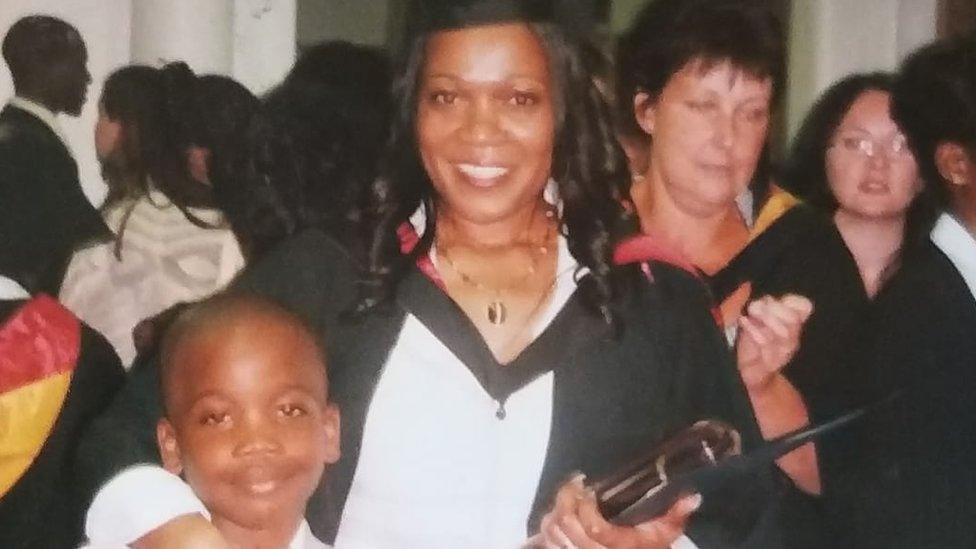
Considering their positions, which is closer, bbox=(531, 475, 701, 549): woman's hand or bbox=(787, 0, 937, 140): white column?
bbox=(531, 475, 701, 549): woman's hand

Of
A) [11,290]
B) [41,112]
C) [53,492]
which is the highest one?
[41,112]

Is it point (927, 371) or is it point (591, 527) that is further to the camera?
point (927, 371)

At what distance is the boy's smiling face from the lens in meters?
0.65

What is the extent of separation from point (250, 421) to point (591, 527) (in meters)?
0.19

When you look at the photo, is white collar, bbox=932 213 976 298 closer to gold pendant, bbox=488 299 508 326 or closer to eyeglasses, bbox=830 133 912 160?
eyeglasses, bbox=830 133 912 160

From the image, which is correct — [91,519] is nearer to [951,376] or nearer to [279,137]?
[279,137]

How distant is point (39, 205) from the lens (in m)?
0.76

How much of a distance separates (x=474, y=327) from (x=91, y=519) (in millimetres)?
228

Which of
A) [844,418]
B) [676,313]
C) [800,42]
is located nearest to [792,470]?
[844,418]

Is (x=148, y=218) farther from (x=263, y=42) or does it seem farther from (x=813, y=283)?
(x=813, y=283)

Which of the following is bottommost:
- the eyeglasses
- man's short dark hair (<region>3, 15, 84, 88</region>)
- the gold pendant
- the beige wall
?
the gold pendant

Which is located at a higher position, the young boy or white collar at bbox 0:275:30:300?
white collar at bbox 0:275:30:300

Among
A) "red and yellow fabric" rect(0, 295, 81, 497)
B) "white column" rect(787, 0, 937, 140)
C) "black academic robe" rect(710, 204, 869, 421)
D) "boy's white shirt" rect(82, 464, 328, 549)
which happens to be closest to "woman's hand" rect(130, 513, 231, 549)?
"boy's white shirt" rect(82, 464, 328, 549)

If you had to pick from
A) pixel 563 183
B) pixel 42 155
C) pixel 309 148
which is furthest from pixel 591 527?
pixel 42 155
